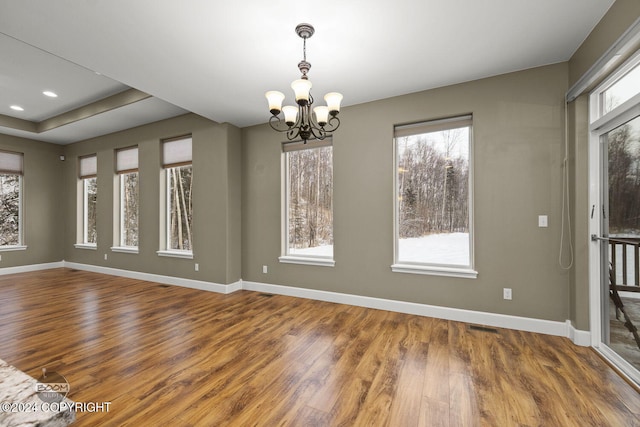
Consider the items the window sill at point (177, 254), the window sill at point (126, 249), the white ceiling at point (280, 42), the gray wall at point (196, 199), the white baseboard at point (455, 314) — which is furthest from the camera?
the window sill at point (126, 249)

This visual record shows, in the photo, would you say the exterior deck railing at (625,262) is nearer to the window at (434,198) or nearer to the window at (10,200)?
the window at (434,198)

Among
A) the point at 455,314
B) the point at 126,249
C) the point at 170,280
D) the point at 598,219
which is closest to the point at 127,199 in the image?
the point at 126,249

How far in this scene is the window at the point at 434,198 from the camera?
10.9ft

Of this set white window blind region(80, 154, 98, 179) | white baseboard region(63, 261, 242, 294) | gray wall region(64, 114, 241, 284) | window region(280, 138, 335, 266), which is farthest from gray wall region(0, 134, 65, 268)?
window region(280, 138, 335, 266)

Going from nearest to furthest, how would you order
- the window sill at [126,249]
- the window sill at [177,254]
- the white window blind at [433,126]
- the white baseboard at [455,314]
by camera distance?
the white baseboard at [455,314]
the white window blind at [433,126]
the window sill at [177,254]
the window sill at [126,249]

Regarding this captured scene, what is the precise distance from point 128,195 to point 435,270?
6053mm

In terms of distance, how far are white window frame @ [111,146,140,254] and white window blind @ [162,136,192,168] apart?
0.94 m

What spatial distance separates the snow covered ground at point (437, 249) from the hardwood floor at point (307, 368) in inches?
28.6

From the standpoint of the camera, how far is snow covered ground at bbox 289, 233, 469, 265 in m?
3.33

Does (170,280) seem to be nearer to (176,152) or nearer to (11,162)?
(176,152)

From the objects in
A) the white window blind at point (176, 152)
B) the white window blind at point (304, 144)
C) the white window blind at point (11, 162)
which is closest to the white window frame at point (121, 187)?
the white window blind at point (176, 152)

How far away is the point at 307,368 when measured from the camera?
224cm

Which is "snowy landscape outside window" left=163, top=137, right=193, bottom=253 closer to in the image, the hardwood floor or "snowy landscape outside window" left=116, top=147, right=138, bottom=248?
"snowy landscape outside window" left=116, top=147, right=138, bottom=248

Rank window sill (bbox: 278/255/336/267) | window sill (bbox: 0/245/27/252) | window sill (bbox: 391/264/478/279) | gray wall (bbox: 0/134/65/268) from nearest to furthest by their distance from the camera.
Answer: window sill (bbox: 391/264/478/279)
window sill (bbox: 278/255/336/267)
window sill (bbox: 0/245/27/252)
gray wall (bbox: 0/134/65/268)
